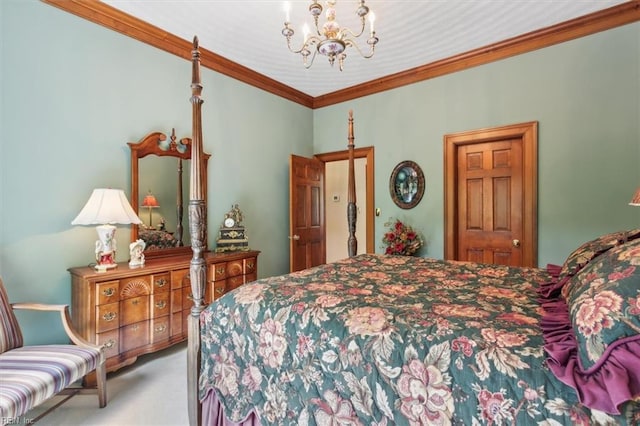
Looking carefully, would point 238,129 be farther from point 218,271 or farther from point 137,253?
point 137,253

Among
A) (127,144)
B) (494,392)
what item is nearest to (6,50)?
(127,144)

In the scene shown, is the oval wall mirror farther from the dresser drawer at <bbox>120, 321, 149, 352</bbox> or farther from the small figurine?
the dresser drawer at <bbox>120, 321, 149, 352</bbox>

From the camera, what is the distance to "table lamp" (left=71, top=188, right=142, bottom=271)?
2213 millimetres

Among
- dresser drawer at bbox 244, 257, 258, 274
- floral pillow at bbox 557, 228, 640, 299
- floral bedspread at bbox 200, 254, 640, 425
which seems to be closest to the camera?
floral bedspread at bbox 200, 254, 640, 425

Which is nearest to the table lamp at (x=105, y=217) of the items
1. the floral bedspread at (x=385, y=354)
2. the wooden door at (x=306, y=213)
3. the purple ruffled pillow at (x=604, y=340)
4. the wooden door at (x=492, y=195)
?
the floral bedspread at (x=385, y=354)

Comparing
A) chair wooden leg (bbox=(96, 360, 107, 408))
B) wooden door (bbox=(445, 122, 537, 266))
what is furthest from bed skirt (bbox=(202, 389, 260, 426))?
wooden door (bbox=(445, 122, 537, 266))

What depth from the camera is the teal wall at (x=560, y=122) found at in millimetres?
2600

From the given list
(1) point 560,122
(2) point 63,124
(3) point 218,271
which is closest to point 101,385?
(3) point 218,271

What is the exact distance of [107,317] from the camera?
217 centimetres

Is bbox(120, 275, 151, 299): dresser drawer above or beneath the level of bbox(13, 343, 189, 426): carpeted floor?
above

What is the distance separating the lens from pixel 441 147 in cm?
355

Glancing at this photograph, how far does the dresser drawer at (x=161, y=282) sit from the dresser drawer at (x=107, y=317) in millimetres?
284

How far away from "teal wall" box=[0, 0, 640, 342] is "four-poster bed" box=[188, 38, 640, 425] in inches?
57.1

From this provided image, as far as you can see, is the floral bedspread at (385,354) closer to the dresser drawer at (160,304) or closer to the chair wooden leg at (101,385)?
the chair wooden leg at (101,385)
